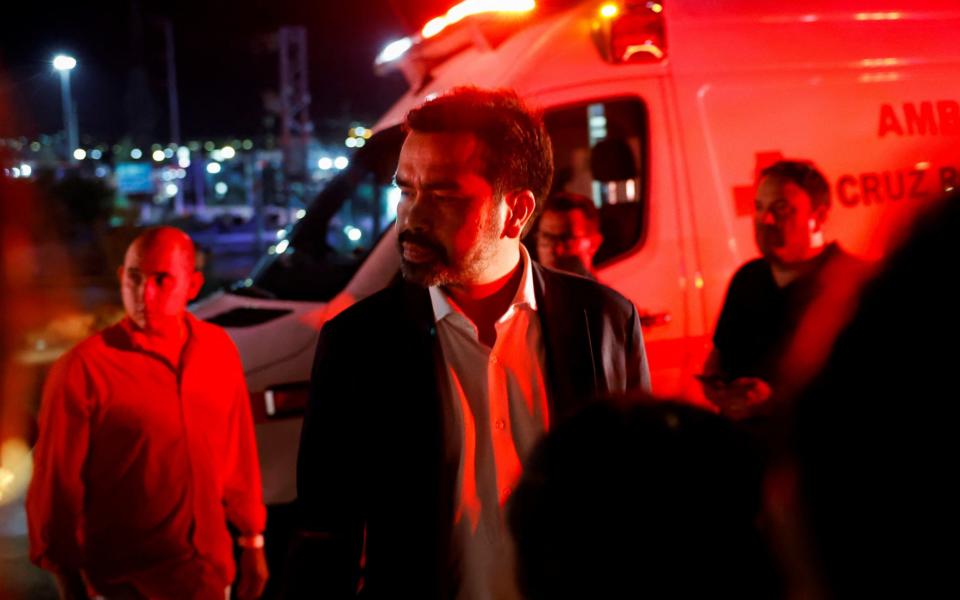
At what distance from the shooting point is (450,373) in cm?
232

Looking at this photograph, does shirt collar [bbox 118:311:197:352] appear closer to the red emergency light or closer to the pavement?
the red emergency light

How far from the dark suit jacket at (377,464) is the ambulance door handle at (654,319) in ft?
8.20

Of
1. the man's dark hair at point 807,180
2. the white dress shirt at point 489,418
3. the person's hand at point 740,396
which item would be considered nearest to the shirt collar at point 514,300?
the white dress shirt at point 489,418

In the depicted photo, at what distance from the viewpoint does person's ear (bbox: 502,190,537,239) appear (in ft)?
8.16

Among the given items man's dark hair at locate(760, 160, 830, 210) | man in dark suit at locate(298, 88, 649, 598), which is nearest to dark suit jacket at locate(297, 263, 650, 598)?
man in dark suit at locate(298, 88, 649, 598)

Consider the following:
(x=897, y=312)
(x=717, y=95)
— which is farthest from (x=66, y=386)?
(x=717, y=95)

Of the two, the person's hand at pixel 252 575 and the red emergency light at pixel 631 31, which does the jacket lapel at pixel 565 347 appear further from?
the red emergency light at pixel 631 31

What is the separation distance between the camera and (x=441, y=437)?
2.21 metres

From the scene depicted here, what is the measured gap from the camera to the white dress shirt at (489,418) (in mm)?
2234

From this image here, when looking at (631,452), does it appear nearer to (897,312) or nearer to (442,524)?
(897,312)

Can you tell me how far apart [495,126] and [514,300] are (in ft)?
1.30

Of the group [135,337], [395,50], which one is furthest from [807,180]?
[395,50]

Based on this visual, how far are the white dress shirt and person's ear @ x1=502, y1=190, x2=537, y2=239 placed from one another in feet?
0.49

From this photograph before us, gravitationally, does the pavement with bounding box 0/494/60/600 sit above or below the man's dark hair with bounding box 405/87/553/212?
below
